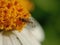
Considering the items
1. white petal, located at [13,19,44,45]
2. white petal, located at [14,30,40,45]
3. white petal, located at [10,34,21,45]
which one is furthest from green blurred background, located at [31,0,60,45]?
white petal, located at [10,34,21,45]

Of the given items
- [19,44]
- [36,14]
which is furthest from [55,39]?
[19,44]

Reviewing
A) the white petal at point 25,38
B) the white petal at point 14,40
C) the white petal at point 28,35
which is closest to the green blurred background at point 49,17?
the white petal at point 28,35

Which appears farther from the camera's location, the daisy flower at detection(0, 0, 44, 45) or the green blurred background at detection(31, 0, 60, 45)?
the green blurred background at detection(31, 0, 60, 45)

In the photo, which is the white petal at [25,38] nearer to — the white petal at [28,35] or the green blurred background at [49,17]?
the white petal at [28,35]

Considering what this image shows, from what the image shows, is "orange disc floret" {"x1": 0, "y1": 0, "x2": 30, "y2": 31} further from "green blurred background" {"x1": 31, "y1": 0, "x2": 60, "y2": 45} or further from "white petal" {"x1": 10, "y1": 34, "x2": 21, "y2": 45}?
A: "green blurred background" {"x1": 31, "y1": 0, "x2": 60, "y2": 45}

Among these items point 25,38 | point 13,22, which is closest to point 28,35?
point 25,38

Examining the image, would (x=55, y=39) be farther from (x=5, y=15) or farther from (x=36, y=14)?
(x=5, y=15)
